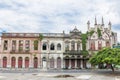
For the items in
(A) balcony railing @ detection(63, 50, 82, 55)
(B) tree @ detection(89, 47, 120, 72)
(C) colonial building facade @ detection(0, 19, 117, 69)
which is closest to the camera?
(B) tree @ detection(89, 47, 120, 72)

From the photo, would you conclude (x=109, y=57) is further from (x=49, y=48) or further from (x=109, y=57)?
(x=49, y=48)

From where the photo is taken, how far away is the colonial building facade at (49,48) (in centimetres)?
5234

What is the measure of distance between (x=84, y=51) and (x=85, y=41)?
8.09ft

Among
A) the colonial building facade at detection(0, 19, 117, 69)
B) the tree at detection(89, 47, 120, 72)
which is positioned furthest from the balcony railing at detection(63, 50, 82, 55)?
the tree at detection(89, 47, 120, 72)

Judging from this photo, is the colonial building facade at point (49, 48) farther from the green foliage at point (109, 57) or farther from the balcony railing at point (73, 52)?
the green foliage at point (109, 57)

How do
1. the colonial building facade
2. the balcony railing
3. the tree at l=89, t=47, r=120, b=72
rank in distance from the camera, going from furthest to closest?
the colonial building facade
the balcony railing
the tree at l=89, t=47, r=120, b=72

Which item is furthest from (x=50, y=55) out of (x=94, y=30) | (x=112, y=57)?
(x=112, y=57)

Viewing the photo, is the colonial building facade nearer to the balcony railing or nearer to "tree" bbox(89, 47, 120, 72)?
the balcony railing

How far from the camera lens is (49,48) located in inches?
2082

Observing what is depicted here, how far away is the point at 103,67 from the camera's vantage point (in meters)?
51.6

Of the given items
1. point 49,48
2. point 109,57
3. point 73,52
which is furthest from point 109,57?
point 49,48

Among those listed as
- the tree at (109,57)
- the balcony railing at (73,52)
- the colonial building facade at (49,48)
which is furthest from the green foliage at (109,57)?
the colonial building facade at (49,48)

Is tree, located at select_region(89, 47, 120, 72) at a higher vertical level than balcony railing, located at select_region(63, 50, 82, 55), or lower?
lower

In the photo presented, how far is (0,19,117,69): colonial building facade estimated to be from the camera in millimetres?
52344
